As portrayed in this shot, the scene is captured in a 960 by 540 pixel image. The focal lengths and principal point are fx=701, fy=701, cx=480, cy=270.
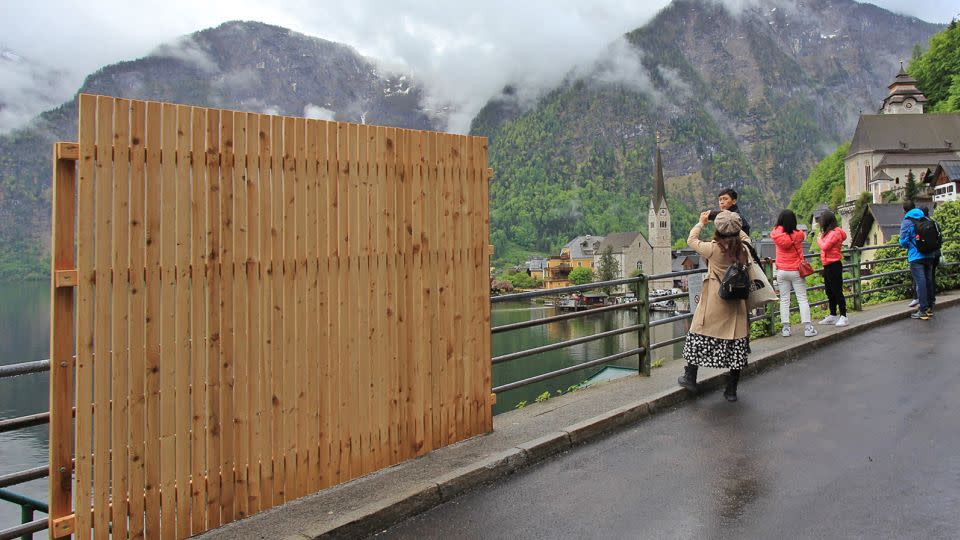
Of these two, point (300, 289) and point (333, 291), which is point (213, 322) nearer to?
point (300, 289)

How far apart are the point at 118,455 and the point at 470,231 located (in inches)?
113

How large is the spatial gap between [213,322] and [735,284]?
4576mm

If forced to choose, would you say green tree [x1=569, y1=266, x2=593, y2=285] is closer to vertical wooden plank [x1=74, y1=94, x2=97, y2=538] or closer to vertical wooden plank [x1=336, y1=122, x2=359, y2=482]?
vertical wooden plank [x1=336, y1=122, x2=359, y2=482]

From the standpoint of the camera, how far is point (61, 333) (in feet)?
11.4

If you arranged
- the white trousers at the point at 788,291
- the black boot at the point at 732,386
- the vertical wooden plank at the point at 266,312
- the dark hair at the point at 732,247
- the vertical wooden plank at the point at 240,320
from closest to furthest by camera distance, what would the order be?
the vertical wooden plank at the point at 240,320
the vertical wooden plank at the point at 266,312
the dark hair at the point at 732,247
the black boot at the point at 732,386
the white trousers at the point at 788,291

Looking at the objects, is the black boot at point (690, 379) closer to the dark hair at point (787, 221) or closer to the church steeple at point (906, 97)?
the dark hair at point (787, 221)

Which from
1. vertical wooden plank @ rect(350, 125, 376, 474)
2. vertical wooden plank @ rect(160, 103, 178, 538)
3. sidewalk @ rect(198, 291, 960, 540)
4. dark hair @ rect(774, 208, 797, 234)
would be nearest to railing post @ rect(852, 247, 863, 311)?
dark hair @ rect(774, 208, 797, 234)

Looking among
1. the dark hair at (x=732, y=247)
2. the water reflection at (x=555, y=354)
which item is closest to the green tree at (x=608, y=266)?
the water reflection at (x=555, y=354)

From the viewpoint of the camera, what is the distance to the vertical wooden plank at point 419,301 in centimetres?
503

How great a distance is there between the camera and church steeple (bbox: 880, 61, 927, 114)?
96.6m

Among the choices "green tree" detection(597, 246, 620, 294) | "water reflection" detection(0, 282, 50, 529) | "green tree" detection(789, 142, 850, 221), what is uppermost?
"green tree" detection(789, 142, 850, 221)

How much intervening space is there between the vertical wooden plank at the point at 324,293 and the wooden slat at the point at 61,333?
137cm

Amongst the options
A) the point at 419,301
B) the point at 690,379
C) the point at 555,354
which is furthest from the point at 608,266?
the point at 419,301

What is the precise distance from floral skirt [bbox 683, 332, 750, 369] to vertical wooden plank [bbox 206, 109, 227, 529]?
4.34 meters
